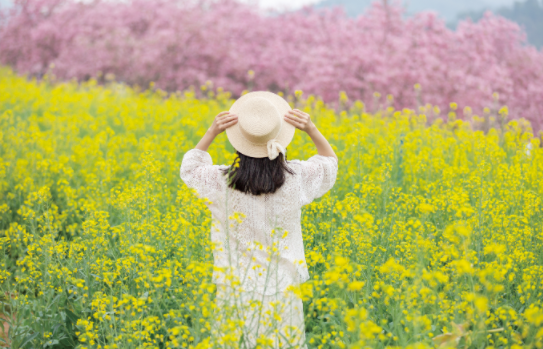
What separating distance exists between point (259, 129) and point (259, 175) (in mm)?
242

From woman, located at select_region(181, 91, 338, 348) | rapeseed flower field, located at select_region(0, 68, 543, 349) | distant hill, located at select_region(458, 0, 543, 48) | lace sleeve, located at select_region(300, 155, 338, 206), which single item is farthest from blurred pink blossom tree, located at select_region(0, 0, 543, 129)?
woman, located at select_region(181, 91, 338, 348)

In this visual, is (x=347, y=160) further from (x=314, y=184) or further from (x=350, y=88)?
(x=350, y=88)

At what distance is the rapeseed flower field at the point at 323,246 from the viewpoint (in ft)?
6.98

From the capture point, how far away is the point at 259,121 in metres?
2.34

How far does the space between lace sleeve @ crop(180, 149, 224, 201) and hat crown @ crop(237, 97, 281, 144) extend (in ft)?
0.91

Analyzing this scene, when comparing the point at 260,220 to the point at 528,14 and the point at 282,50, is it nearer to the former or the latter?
the point at 282,50

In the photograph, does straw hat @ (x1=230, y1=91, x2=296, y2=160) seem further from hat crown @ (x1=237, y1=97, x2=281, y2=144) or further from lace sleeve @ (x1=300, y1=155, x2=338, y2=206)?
lace sleeve @ (x1=300, y1=155, x2=338, y2=206)

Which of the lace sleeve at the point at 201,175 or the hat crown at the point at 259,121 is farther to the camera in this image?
the lace sleeve at the point at 201,175

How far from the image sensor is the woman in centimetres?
235

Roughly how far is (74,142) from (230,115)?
14.9ft

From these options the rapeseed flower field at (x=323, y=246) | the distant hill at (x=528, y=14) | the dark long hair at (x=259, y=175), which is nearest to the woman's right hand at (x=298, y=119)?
the dark long hair at (x=259, y=175)

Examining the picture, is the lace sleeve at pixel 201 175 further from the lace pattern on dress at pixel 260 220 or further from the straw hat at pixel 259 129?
the straw hat at pixel 259 129

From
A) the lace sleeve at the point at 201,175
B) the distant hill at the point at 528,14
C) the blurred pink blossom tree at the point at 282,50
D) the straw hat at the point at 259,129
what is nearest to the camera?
the straw hat at the point at 259,129

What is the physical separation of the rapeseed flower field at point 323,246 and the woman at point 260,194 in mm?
172
